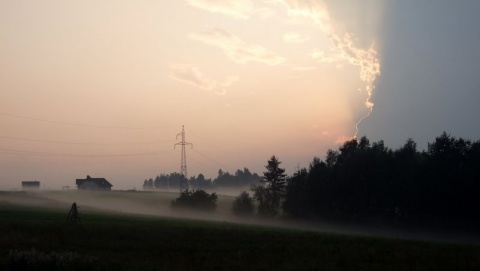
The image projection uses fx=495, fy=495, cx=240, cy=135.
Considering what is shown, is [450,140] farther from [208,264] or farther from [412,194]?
[208,264]

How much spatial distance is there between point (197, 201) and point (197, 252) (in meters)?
107

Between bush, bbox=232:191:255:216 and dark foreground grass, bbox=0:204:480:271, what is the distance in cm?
8863

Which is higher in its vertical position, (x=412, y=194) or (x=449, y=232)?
(x=412, y=194)

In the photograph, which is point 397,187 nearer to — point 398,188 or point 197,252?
point 398,188

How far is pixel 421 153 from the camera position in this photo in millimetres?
95562

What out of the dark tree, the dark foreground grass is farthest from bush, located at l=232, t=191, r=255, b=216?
the dark foreground grass

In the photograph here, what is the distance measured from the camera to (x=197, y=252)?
98.6 feet

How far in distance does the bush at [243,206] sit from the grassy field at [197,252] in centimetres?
8843

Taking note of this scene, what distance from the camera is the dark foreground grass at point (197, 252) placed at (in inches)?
900

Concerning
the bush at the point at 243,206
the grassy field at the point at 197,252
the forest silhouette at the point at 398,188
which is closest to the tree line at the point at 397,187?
the forest silhouette at the point at 398,188

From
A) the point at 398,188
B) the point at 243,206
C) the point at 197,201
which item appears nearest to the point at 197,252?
the point at 398,188

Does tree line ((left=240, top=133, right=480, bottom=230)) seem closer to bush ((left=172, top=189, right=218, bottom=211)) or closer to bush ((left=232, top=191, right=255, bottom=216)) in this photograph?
bush ((left=232, top=191, right=255, bottom=216))

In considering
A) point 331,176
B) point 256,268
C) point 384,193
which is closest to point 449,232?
point 384,193

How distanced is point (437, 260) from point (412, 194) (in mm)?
62195
